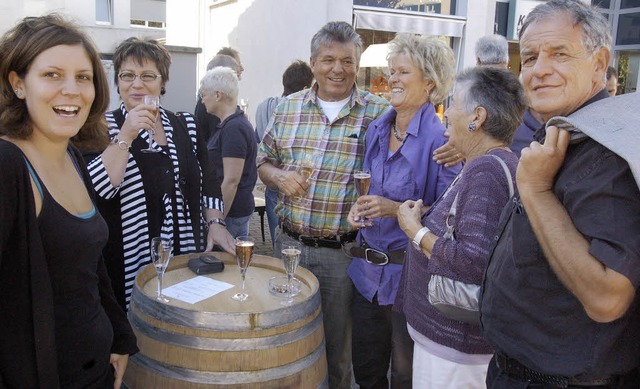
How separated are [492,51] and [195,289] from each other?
3.49 metres

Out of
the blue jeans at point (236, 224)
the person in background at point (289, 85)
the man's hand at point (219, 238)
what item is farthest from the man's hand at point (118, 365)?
the person in background at point (289, 85)

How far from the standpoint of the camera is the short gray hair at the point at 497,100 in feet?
7.48

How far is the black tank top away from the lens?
5.61 ft

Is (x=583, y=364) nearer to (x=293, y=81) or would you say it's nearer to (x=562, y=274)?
(x=562, y=274)

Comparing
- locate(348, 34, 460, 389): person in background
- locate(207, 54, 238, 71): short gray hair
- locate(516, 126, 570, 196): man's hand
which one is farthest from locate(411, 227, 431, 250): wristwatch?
locate(207, 54, 238, 71): short gray hair

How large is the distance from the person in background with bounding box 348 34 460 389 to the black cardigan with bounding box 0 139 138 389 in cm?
153

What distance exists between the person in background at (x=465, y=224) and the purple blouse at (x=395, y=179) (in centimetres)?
39

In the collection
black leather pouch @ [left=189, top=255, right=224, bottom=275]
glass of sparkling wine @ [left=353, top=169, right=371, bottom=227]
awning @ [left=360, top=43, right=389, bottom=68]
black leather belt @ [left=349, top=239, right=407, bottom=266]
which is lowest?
black leather belt @ [left=349, top=239, right=407, bottom=266]

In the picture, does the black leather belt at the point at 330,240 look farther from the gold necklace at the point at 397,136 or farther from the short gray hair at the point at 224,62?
the short gray hair at the point at 224,62

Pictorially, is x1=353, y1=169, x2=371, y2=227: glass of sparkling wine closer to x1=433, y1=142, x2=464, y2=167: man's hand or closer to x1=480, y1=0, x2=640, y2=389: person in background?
x1=433, y1=142, x2=464, y2=167: man's hand

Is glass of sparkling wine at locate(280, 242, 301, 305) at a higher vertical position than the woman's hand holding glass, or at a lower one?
lower

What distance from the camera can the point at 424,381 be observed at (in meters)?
2.34

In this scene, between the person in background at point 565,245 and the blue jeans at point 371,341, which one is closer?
the person in background at point 565,245

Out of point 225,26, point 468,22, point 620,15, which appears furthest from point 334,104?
point 620,15
